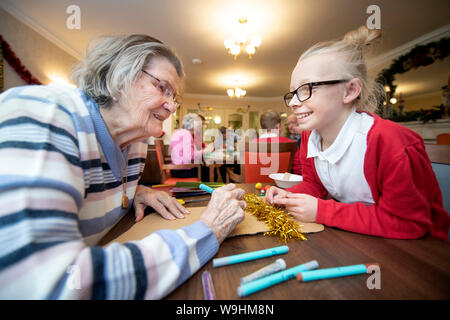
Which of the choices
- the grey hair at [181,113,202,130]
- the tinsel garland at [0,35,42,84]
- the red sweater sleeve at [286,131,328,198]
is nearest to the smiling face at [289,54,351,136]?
the red sweater sleeve at [286,131,328,198]

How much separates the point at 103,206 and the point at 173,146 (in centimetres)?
283

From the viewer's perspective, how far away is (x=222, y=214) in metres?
0.62

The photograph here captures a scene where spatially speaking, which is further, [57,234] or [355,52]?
[355,52]

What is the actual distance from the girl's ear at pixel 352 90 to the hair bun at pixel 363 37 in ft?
0.58

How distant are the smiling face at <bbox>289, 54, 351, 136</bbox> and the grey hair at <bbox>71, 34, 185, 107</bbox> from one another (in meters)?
0.68

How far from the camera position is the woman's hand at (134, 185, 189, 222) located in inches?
31.5

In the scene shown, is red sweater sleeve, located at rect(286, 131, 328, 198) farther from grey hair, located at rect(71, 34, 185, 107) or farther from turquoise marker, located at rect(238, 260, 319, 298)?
grey hair, located at rect(71, 34, 185, 107)

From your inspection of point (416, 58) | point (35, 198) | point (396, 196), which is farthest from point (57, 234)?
point (416, 58)

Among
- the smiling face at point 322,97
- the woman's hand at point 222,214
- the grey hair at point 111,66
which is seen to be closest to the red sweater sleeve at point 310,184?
the smiling face at point 322,97

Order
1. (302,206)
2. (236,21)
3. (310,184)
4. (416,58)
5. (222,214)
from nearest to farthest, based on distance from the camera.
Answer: (222,214) < (302,206) < (310,184) < (236,21) < (416,58)

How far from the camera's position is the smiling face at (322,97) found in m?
0.82

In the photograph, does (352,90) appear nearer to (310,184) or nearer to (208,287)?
(310,184)

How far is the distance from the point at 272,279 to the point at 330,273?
5.5 inches
